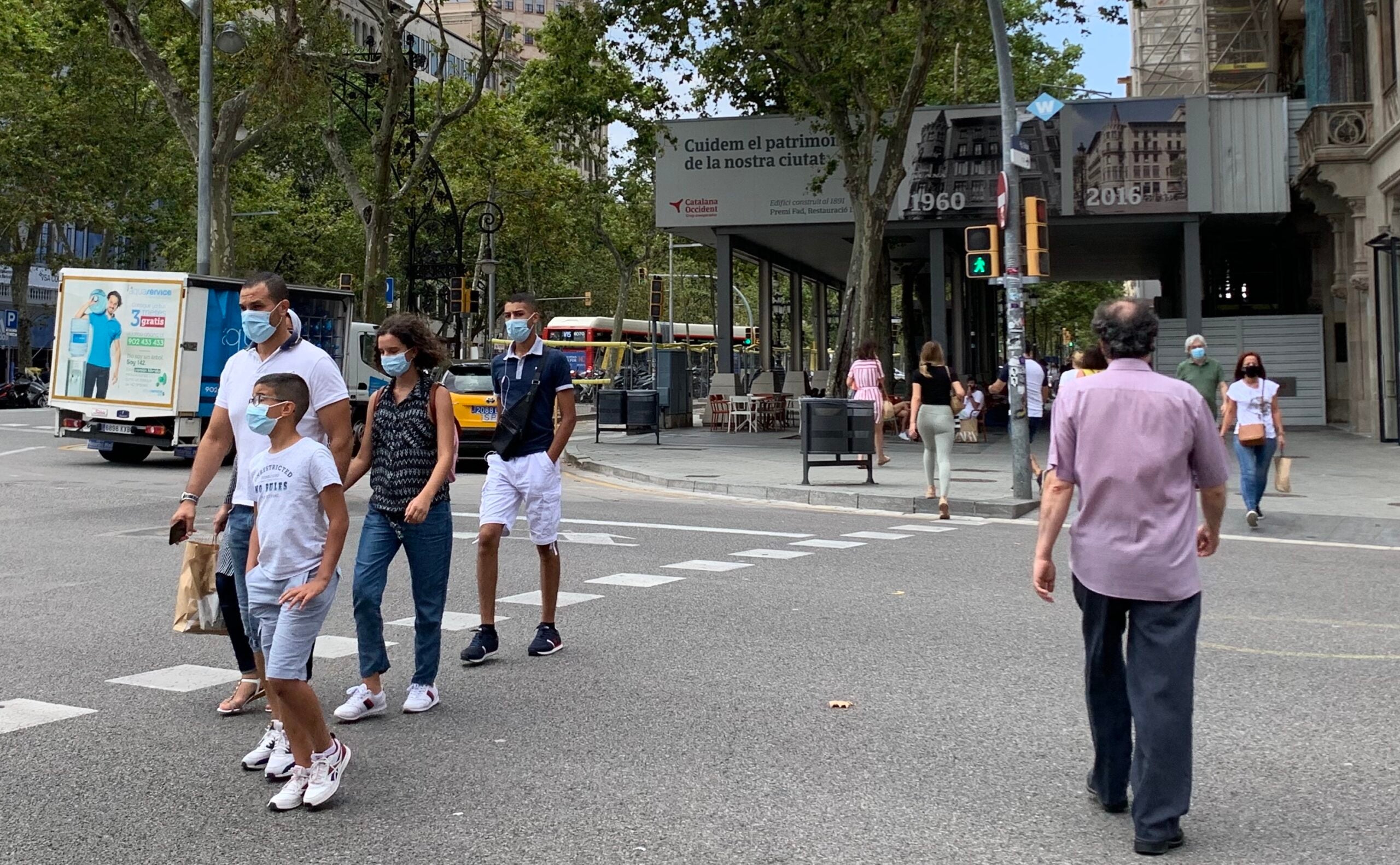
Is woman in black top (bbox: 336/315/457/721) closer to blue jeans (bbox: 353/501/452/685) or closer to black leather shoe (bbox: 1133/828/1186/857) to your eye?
blue jeans (bbox: 353/501/452/685)

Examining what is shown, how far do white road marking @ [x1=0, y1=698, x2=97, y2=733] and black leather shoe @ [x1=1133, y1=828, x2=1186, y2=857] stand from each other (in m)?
4.39

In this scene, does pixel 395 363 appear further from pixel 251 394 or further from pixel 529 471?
pixel 529 471

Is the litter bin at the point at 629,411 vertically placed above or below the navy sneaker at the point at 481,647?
above

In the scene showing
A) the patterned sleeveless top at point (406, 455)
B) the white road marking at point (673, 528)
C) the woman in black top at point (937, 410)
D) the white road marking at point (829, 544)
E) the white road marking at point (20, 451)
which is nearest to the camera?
the patterned sleeveless top at point (406, 455)

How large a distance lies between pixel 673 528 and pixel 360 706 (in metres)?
7.72

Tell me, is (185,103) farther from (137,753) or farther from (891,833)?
(891,833)

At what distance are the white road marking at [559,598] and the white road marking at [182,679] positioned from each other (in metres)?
2.37

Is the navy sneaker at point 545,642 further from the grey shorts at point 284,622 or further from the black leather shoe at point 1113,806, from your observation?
the black leather shoe at point 1113,806

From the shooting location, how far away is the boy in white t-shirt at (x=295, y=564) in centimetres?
472

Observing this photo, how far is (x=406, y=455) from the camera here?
6.13m

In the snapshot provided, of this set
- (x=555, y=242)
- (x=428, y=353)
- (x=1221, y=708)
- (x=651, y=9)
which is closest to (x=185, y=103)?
(x=651, y=9)

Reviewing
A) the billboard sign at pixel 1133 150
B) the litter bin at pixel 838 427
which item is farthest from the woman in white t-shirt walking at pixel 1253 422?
the billboard sign at pixel 1133 150

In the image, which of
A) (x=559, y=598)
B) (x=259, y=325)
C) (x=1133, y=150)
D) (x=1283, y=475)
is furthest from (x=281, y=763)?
(x=1133, y=150)

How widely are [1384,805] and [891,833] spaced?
1.70 meters
